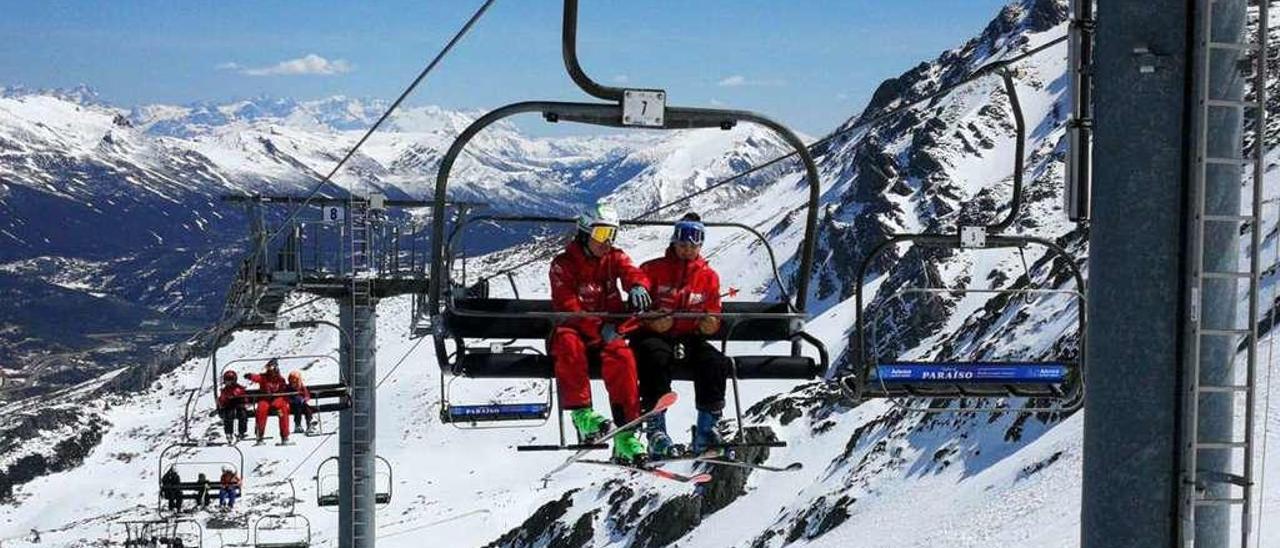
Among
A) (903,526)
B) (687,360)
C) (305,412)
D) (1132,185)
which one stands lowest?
(903,526)

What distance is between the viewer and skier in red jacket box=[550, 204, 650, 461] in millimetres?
11188

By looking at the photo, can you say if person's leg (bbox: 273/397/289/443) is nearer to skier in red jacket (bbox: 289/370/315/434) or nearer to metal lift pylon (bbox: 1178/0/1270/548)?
skier in red jacket (bbox: 289/370/315/434)

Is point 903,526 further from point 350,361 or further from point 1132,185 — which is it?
point 1132,185

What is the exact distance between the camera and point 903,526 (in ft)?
150

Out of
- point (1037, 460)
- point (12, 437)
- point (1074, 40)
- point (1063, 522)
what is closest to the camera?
point (1074, 40)

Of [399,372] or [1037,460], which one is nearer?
[1037,460]

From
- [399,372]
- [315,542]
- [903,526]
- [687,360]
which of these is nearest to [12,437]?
[399,372]

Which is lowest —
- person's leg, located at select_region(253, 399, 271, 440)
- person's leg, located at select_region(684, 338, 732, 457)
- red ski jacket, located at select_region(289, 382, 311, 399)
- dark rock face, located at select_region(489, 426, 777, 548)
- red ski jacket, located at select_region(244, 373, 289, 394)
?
dark rock face, located at select_region(489, 426, 777, 548)

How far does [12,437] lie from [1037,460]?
509ft

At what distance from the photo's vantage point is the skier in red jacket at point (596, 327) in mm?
11188

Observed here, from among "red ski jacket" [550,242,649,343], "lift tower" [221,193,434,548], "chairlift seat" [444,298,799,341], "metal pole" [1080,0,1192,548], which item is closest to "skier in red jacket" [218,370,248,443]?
"lift tower" [221,193,434,548]

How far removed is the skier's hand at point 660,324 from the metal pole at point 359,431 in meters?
18.0

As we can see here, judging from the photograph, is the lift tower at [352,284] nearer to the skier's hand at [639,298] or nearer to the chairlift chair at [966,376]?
the skier's hand at [639,298]

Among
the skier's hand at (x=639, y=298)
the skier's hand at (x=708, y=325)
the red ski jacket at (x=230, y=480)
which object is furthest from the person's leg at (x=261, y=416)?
the skier's hand at (x=639, y=298)
